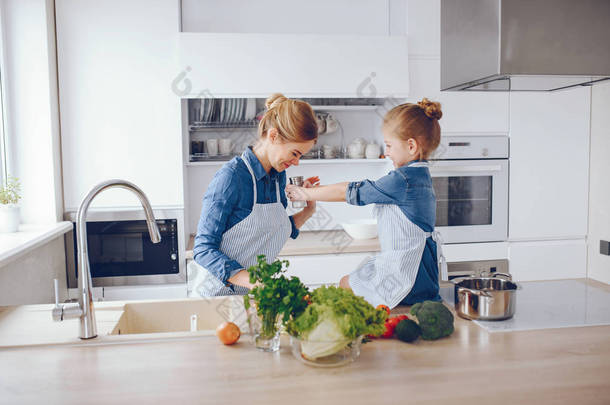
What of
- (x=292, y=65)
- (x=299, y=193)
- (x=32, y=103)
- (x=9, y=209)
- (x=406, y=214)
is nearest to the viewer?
(x=406, y=214)

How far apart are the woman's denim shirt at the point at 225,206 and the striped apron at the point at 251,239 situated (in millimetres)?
23

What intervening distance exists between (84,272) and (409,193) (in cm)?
111

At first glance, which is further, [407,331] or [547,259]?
[547,259]

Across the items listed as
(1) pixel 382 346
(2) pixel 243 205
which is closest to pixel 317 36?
(2) pixel 243 205

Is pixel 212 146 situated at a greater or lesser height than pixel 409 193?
greater

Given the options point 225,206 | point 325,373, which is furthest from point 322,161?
point 325,373

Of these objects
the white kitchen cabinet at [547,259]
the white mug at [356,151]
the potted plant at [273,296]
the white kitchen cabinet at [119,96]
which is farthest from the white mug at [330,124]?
the potted plant at [273,296]

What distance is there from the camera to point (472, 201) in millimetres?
3160

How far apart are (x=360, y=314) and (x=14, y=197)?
2.22 meters

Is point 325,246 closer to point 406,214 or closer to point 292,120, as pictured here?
point 406,214

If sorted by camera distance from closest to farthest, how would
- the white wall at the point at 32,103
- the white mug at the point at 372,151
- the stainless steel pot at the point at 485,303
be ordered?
the stainless steel pot at the point at 485,303
the white wall at the point at 32,103
the white mug at the point at 372,151

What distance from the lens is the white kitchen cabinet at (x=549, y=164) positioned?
3.18 m

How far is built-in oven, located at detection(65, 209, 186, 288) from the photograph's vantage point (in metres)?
2.88

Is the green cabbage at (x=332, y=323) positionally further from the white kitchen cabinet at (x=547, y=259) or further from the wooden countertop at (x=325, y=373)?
the white kitchen cabinet at (x=547, y=259)
